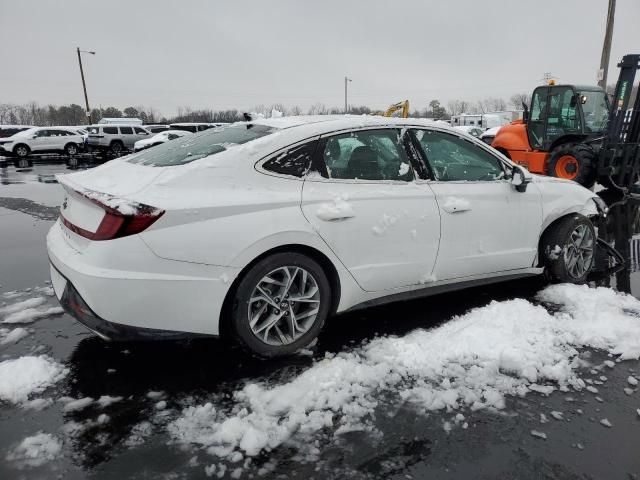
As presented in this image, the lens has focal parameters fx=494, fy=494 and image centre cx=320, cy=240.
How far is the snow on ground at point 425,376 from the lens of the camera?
2.45 m

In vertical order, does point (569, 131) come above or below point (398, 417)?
above

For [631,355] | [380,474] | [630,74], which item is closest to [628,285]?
[631,355]

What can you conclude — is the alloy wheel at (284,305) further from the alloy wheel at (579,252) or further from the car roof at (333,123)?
the alloy wheel at (579,252)

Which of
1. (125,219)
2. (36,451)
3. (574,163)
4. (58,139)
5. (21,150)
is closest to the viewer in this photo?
(36,451)

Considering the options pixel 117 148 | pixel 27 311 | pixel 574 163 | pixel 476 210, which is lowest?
pixel 117 148

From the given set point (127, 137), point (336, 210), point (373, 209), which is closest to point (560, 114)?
point (373, 209)

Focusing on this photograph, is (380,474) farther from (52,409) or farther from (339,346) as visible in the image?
(52,409)

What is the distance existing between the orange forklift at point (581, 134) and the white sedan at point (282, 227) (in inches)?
276

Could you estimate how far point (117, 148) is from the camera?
87.6ft

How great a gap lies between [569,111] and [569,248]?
316 inches

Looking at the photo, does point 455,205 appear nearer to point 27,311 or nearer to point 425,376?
point 425,376

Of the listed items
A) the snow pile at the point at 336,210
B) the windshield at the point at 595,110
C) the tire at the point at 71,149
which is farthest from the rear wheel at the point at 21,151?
→ the snow pile at the point at 336,210

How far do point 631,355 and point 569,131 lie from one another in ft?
30.5

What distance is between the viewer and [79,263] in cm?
275
